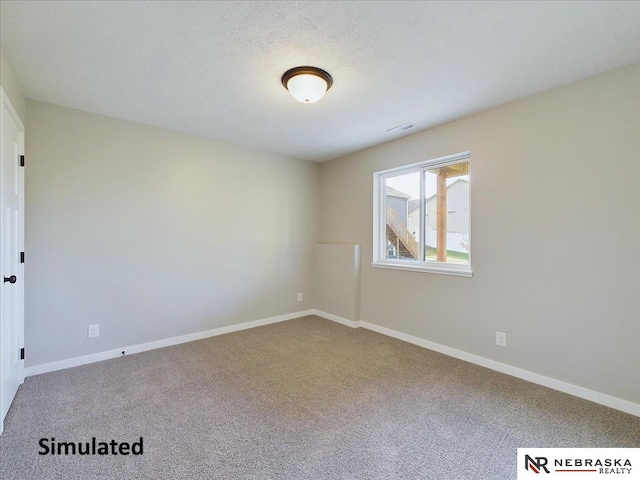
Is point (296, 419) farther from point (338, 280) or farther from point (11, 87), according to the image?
point (11, 87)

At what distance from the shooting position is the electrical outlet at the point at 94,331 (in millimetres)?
2902

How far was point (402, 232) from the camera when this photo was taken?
3803mm

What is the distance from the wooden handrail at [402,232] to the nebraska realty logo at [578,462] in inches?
85.1

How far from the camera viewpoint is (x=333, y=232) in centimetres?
459

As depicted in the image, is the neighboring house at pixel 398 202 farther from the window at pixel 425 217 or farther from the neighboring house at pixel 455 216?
the neighboring house at pixel 455 216

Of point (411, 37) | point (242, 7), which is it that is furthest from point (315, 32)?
point (411, 37)

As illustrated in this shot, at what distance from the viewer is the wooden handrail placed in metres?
3.65

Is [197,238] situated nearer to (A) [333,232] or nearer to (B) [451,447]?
(A) [333,232]

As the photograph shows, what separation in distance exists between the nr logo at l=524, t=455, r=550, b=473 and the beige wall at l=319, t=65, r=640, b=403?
3.25 ft

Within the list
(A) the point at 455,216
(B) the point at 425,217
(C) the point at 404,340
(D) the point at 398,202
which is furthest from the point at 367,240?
(C) the point at 404,340

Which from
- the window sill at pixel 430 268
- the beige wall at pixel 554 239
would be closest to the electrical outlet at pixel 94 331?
the window sill at pixel 430 268

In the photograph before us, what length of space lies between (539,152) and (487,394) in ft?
6.52

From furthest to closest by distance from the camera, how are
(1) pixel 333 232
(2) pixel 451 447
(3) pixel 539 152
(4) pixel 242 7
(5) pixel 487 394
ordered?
1. (1) pixel 333 232
2. (3) pixel 539 152
3. (5) pixel 487 394
4. (2) pixel 451 447
5. (4) pixel 242 7

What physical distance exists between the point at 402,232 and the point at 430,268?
0.67 metres
